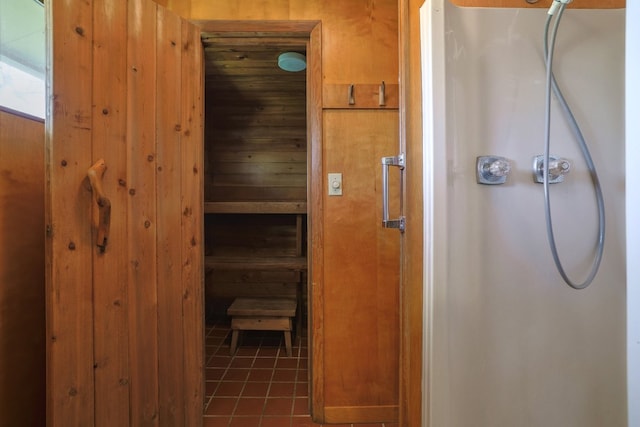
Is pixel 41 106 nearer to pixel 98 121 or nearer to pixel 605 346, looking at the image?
pixel 98 121

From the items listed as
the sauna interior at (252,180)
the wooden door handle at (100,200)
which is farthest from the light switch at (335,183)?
the sauna interior at (252,180)

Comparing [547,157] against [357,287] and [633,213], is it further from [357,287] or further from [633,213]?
[357,287]

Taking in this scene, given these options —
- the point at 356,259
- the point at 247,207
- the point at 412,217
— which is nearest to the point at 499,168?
the point at 412,217

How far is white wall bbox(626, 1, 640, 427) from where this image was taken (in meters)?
0.45

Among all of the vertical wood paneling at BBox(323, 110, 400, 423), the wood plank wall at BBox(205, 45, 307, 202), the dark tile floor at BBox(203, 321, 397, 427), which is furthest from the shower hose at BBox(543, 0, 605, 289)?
the wood plank wall at BBox(205, 45, 307, 202)

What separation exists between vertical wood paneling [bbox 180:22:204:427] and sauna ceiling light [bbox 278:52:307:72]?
644 millimetres

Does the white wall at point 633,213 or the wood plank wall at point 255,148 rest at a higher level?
the wood plank wall at point 255,148

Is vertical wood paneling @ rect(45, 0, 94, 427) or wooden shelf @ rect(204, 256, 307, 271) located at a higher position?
vertical wood paneling @ rect(45, 0, 94, 427)

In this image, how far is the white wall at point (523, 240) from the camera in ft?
2.47

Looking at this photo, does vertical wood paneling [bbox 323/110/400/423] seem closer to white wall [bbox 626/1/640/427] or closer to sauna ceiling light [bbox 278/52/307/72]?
sauna ceiling light [bbox 278/52/307/72]

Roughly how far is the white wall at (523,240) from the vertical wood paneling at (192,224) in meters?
0.98

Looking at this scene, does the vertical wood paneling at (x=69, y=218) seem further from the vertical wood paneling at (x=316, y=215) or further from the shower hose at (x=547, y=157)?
the shower hose at (x=547, y=157)

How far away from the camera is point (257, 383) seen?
163 cm

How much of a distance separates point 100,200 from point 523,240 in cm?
130
